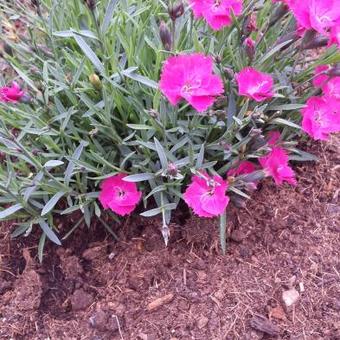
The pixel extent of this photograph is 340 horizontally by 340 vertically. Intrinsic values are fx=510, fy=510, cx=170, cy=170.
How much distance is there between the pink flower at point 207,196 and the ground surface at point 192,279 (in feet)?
0.89

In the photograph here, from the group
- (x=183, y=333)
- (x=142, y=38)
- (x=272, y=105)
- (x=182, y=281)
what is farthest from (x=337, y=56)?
(x=183, y=333)

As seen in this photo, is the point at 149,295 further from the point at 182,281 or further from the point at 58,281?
the point at 58,281

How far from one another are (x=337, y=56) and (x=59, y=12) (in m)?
1.06

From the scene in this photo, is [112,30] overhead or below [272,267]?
overhead

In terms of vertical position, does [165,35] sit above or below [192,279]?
above

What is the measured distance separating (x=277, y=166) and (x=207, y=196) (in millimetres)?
272

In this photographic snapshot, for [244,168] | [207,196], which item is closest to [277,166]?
[244,168]

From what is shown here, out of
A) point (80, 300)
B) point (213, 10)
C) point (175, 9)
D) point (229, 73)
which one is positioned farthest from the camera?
point (80, 300)

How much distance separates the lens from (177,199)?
1.81 metres

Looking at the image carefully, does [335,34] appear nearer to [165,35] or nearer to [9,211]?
[165,35]

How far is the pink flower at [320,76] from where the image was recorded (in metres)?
1.73

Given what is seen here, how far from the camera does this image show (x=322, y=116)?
5.57 feet

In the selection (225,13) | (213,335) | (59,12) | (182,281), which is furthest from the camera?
(59,12)

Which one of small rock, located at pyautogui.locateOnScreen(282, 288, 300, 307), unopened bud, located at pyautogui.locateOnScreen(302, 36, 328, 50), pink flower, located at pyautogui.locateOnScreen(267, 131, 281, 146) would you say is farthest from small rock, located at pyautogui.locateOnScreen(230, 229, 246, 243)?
unopened bud, located at pyautogui.locateOnScreen(302, 36, 328, 50)
